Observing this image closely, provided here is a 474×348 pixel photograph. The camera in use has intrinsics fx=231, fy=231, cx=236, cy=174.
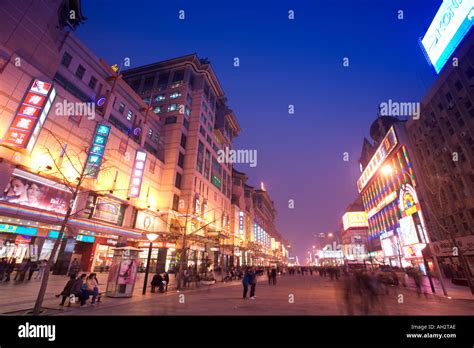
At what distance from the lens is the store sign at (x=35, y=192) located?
18450mm

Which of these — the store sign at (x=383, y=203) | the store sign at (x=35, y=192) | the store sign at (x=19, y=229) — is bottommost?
the store sign at (x=19, y=229)

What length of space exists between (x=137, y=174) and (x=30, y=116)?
13.3m

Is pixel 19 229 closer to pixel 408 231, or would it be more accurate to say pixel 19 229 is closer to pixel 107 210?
pixel 107 210

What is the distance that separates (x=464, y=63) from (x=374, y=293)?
41398 millimetres

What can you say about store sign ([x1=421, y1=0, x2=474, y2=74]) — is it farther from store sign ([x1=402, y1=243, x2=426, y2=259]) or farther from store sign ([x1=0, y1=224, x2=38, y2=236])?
store sign ([x1=0, y1=224, x2=38, y2=236])

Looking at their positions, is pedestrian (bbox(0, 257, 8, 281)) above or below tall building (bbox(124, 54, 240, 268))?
below

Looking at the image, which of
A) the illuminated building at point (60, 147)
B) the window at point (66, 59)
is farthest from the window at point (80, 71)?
the window at point (66, 59)

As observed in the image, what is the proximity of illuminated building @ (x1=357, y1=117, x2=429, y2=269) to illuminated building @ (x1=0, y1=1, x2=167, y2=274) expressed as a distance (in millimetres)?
44801

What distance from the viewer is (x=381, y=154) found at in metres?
58.1

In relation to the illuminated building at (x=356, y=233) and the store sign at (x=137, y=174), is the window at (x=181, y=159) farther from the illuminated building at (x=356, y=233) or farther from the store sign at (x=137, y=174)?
the illuminated building at (x=356, y=233)

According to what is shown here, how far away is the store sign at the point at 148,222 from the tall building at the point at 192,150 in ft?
4.09

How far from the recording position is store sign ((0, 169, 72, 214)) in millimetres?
18450

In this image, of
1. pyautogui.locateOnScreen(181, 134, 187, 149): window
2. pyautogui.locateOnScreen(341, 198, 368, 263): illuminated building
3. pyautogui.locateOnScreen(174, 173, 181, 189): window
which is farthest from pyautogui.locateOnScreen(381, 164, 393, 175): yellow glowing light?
pyautogui.locateOnScreen(174, 173, 181, 189): window
